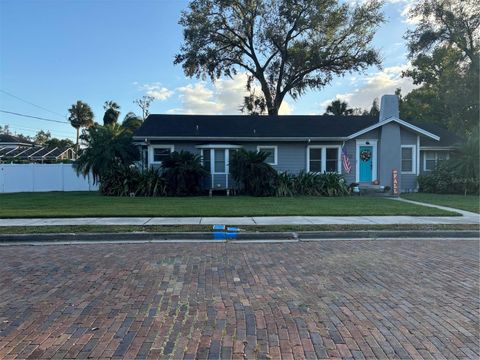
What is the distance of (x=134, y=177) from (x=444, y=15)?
25.7 meters

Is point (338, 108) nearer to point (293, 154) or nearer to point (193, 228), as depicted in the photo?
point (293, 154)

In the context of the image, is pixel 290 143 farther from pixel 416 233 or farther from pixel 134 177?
pixel 416 233

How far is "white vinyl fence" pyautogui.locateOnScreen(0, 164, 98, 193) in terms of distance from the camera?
2367 centimetres

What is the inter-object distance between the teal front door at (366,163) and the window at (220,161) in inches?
309

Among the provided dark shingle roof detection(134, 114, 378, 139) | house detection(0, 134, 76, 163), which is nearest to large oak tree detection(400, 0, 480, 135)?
dark shingle roof detection(134, 114, 378, 139)

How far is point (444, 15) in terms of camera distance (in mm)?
28625

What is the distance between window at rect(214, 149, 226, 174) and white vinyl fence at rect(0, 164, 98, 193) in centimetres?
839

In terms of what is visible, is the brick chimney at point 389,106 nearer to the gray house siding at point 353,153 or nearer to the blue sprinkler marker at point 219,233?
the gray house siding at point 353,153

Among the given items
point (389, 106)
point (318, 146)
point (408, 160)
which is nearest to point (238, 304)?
point (318, 146)

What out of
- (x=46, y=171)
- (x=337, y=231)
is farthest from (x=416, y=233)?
(x=46, y=171)

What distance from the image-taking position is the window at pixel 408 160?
21.9 metres

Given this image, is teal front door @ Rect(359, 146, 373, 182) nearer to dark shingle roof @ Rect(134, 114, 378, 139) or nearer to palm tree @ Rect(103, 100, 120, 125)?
dark shingle roof @ Rect(134, 114, 378, 139)

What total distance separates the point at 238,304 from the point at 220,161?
16441 millimetres

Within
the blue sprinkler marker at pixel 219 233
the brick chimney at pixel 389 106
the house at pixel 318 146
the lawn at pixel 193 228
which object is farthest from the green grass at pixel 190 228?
the brick chimney at pixel 389 106
